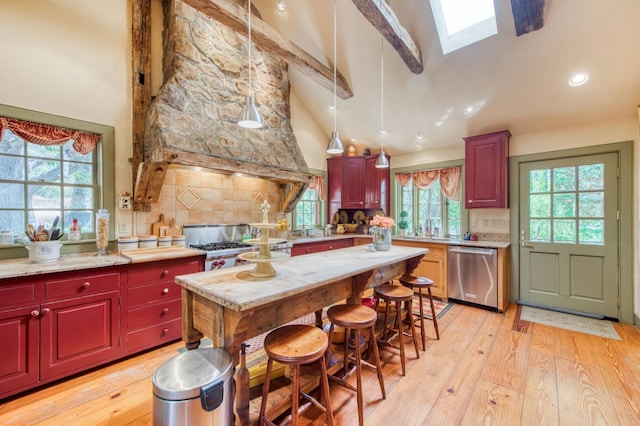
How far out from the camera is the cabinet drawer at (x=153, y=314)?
235 cm

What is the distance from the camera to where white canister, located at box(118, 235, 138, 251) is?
263 cm

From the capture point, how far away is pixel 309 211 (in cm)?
507

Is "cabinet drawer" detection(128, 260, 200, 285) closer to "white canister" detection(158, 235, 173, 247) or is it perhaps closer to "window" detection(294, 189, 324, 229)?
"white canister" detection(158, 235, 173, 247)

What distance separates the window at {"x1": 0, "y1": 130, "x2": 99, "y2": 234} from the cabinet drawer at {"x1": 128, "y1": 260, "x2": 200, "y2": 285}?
88 cm

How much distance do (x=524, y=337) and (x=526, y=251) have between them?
1.42 meters

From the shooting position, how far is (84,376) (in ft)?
6.97

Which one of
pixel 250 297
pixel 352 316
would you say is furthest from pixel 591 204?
pixel 250 297

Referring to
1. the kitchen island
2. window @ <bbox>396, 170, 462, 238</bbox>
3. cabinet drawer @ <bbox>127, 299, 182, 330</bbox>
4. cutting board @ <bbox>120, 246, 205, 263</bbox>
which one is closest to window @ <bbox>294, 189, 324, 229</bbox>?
window @ <bbox>396, 170, 462, 238</bbox>

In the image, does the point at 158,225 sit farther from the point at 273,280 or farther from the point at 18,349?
the point at 273,280

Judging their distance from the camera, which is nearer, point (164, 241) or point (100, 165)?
point (100, 165)

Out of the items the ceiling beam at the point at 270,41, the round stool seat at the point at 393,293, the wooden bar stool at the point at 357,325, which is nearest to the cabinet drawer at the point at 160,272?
the wooden bar stool at the point at 357,325

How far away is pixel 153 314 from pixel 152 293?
7.9 inches

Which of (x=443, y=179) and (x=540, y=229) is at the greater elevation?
(x=443, y=179)

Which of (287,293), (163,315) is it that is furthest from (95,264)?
(287,293)
